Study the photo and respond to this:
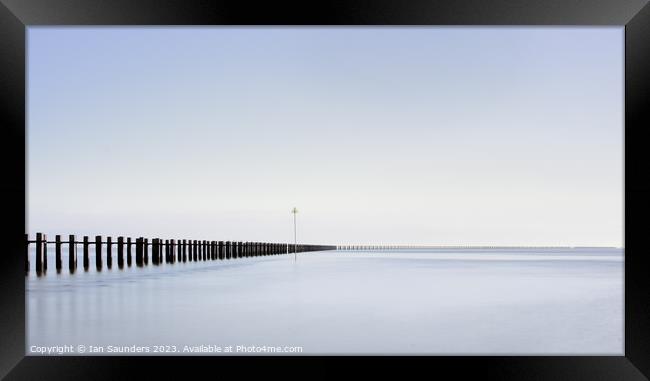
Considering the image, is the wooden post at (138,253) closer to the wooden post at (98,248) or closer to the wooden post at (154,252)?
the wooden post at (154,252)

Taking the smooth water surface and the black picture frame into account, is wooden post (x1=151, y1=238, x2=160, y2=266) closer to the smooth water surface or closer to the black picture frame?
the smooth water surface

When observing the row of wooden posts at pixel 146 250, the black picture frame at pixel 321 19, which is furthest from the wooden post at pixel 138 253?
the black picture frame at pixel 321 19

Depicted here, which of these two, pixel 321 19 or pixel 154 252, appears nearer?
pixel 321 19

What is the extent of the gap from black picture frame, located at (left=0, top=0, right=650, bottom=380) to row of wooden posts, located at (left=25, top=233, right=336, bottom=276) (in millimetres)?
1150

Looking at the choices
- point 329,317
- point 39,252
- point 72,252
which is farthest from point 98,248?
point 329,317

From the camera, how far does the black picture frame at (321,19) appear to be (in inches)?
187

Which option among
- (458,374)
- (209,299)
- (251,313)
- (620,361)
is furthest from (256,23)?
(209,299)

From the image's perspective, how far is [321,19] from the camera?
5145 mm

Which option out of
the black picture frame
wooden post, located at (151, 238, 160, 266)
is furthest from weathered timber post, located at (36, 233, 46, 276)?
the black picture frame

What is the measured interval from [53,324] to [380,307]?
4.94 metres

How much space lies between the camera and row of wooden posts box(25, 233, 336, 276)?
16.5 meters

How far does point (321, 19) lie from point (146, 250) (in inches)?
729

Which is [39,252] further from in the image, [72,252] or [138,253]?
[138,253]

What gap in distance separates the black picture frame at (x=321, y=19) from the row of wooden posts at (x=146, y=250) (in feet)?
3.77
